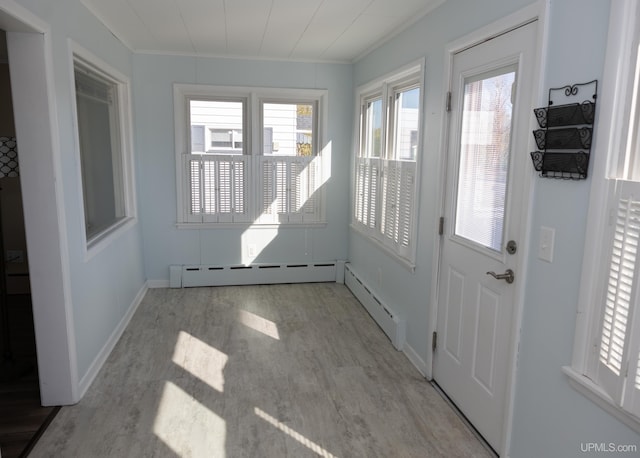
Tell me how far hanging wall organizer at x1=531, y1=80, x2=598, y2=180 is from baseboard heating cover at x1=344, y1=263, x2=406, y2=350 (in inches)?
75.1

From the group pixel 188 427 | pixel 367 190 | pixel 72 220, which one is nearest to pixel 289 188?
pixel 367 190

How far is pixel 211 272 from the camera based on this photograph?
16.3 feet

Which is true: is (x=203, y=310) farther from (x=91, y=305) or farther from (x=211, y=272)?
(x=91, y=305)

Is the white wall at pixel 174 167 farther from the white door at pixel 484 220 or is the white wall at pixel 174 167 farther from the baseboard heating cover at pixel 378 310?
the white door at pixel 484 220

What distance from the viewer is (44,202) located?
7.93ft

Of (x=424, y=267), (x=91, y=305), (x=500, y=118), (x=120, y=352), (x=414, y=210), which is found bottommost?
(x=120, y=352)

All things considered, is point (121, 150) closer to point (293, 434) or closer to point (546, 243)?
point (293, 434)

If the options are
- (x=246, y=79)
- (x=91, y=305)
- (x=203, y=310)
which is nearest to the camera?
(x=91, y=305)

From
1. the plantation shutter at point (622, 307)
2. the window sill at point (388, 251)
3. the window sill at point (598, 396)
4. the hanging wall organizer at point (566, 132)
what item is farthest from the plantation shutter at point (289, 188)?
the plantation shutter at point (622, 307)

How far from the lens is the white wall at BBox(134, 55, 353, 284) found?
182 inches

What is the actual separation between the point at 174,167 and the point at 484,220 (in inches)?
134

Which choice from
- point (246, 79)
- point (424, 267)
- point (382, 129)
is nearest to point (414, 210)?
point (424, 267)

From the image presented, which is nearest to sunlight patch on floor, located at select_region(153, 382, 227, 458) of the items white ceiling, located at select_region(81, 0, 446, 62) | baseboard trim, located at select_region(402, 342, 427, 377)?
baseboard trim, located at select_region(402, 342, 427, 377)

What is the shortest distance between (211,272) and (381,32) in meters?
2.96
